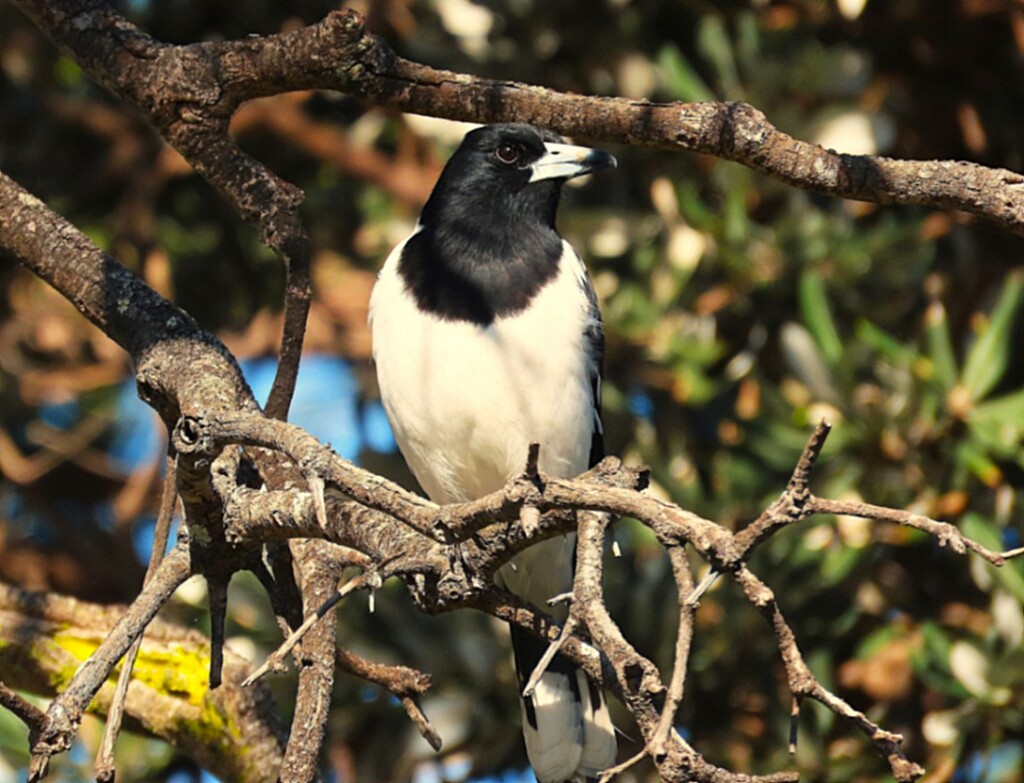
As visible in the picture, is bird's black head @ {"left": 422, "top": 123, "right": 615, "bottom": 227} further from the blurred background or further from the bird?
the blurred background

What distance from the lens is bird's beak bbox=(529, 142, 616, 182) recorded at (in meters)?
3.84

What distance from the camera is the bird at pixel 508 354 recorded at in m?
3.54

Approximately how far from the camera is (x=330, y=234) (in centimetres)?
550

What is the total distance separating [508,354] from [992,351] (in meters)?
1.30

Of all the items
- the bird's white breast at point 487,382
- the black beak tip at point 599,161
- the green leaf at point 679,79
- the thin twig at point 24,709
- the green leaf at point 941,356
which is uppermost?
the green leaf at point 679,79

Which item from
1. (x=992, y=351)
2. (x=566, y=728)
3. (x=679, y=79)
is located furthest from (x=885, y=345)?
(x=566, y=728)

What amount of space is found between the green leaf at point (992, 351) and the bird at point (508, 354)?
3.15 feet

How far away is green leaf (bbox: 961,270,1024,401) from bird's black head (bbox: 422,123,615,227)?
110 centimetres

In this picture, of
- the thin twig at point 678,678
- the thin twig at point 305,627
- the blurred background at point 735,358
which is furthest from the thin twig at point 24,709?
the blurred background at point 735,358

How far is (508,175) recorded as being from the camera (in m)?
3.98

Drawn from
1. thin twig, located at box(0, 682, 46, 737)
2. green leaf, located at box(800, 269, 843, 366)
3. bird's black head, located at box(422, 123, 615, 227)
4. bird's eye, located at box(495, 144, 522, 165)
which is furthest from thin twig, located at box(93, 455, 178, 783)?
green leaf, located at box(800, 269, 843, 366)

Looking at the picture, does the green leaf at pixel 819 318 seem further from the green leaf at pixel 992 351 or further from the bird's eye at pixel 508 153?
the bird's eye at pixel 508 153

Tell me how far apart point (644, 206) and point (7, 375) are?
7.33ft

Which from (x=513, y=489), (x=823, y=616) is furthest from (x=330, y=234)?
(x=513, y=489)
